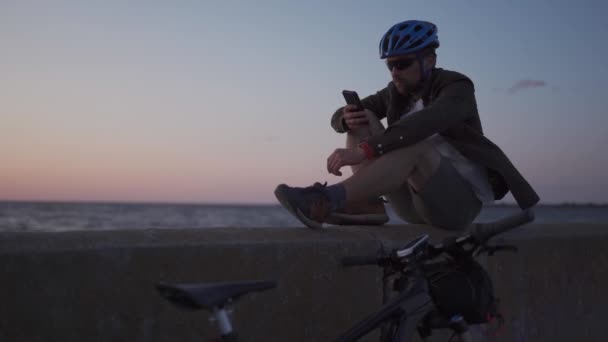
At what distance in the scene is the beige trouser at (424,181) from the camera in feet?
11.5

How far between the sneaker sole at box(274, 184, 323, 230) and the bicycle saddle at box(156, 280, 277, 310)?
157 centimetres

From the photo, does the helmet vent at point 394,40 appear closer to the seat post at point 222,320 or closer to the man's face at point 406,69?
the man's face at point 406,69

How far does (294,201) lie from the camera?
3350mm

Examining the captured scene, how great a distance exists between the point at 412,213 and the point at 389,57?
1.00m

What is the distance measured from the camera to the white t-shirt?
3922 millimetres

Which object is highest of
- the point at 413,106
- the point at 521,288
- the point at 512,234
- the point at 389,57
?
the point at 389,57

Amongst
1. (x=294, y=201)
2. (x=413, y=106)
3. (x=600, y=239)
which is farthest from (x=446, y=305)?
(x=600, y=239)

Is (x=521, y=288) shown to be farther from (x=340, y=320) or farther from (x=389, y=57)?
(x=389, y=57)

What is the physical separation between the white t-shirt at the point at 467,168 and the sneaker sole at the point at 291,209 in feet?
3.32

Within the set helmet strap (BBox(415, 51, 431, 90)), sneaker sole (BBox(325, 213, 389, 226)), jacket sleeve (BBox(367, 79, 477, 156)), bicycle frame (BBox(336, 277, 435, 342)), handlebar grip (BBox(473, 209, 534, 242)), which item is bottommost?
bicycle frame (BBox(336, 277, 435, 342))

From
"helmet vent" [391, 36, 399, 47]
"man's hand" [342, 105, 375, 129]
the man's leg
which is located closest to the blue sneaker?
the man's leg

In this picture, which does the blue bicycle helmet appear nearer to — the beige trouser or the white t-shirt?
the beige trouser

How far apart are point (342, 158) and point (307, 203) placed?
29 cm

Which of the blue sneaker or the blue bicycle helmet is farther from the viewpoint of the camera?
the blue bicycle helmet
